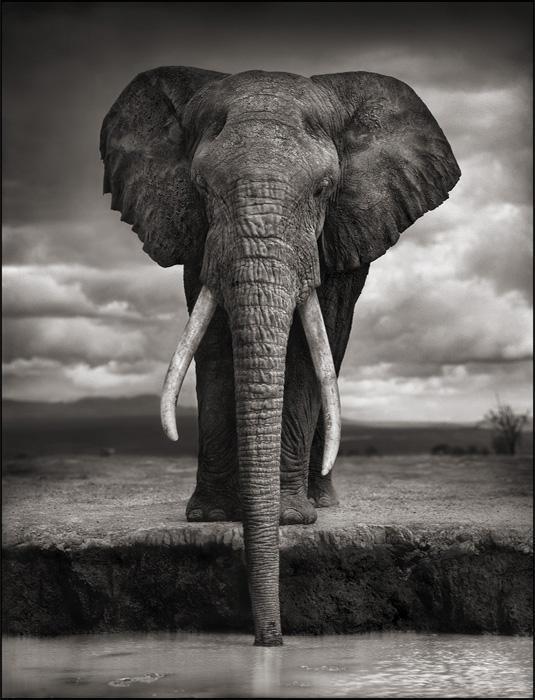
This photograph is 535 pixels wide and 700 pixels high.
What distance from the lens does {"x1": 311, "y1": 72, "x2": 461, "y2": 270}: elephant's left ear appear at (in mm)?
7855

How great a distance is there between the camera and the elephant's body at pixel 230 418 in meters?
7.81

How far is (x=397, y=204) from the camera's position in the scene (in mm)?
8133

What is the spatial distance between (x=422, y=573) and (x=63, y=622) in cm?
226

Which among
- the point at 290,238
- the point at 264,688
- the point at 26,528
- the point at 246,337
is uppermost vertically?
the point at 290,238

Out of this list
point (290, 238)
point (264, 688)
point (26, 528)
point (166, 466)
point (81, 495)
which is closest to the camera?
point (264, 688)

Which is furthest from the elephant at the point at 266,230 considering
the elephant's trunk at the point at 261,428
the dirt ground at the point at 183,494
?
the dirt ground at the point at 183,494

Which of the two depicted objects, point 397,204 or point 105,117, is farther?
point 105,117

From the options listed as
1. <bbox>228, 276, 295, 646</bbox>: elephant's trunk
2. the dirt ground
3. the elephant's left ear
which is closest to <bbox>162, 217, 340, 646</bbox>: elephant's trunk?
<bbox>228, 276, 295, 646</bbox>: elephant's trunk

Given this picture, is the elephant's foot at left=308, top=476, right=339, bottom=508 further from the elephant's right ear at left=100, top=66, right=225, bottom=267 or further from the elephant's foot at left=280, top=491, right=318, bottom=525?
the elephant's right ear at left=100, top=66, right=225, bottom=267

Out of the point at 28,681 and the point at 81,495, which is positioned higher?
the point at 81,495

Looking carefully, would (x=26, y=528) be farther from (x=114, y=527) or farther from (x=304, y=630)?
(x=304, y=630)

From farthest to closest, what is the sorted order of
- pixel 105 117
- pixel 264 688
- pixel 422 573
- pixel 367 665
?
1. pixel 105 117
2. pixel 422 573
3. pixel 367 665
4. pixel 264 688

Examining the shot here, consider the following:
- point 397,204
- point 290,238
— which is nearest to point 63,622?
point 290,238

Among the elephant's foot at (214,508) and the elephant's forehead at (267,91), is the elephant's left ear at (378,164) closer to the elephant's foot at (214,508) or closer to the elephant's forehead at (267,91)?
the elephant's forehead at (267,91)
